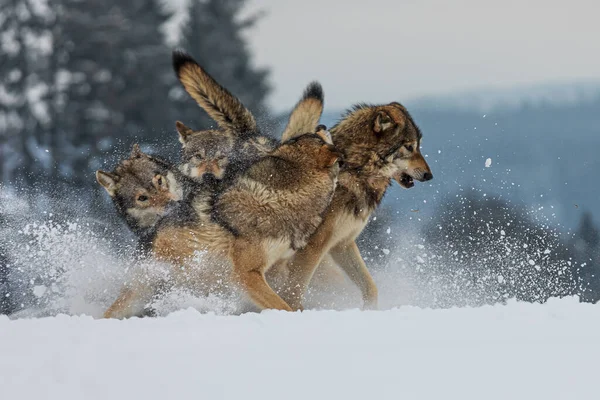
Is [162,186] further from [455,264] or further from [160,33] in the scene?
[160,33]

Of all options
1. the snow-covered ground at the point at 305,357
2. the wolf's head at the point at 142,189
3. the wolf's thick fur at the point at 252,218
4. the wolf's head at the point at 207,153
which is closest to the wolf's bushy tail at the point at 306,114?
the wolf's head at the point at 207,153

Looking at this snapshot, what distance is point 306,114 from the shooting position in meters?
7.77

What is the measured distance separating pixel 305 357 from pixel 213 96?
12.0 ft

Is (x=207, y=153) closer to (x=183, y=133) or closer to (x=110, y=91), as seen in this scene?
(x=183, y=133)

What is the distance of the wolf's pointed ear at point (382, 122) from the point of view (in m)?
7.32

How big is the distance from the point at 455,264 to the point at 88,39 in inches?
781

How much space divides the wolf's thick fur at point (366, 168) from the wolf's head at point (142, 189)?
3.63 feet

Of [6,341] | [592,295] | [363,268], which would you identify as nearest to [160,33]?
[592,295]

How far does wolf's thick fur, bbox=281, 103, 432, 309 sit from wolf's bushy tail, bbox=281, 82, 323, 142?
320 millimetres

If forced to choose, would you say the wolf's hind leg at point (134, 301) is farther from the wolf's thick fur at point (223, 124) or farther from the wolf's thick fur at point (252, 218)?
the wolf's thick fur at point (223, 124)

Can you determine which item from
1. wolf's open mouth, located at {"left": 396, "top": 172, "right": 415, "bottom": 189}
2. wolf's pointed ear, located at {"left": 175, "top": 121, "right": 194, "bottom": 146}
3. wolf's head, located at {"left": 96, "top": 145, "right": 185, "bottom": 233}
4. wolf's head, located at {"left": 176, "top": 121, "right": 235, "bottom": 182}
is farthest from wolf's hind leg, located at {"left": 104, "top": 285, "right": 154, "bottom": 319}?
wolf's open mouth, located at {"left": 396, "top": 172, "right": 415, "bottom": 189}

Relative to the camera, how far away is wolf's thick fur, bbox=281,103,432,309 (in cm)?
721

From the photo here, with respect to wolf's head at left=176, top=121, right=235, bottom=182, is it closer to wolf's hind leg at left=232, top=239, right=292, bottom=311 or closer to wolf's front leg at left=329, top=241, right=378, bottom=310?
wolf's hind leg at left=232, top=239, right=292, bottom=311

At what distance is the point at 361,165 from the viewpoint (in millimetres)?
7379
